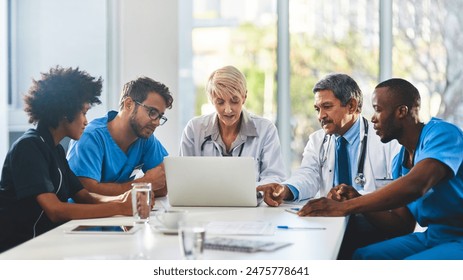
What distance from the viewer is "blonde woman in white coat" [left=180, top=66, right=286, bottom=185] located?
3.68m

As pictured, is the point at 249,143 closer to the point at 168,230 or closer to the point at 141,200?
the point at 141,200

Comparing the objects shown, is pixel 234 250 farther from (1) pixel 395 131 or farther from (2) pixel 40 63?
(2) pixel 40 63

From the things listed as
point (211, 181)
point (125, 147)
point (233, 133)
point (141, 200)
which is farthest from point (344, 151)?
point (141, 200)

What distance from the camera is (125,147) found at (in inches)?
135

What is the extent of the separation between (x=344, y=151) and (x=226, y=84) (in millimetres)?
715

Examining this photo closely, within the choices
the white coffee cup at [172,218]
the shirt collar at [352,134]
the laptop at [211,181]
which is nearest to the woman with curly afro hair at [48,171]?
the laptop at [211,181]

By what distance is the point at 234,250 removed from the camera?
6.42 ft

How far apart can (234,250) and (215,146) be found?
69.7 inches

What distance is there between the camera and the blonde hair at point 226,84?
12.2 ft

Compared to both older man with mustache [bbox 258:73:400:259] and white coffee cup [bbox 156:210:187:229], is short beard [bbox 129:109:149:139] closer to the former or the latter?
older man with mustache [bbox 258:73:400:259]

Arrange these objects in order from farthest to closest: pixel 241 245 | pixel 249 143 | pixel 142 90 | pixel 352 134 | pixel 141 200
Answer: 1. pixel 249 143
2. pixel 352 134
3. pixel 142 90
4. pixel 141 200
5. pixel 241 245

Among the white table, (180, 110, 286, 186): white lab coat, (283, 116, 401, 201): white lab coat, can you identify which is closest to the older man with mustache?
(283, 116, 401, 201): white lab coat

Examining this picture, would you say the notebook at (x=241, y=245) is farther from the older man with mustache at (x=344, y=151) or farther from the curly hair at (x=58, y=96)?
the older man with mustache at (x=344, y=151)
